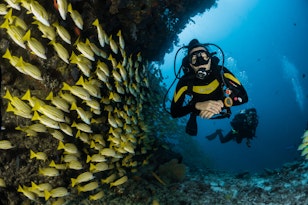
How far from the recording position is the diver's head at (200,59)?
5535 millimetres

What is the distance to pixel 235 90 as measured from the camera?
19.2 ft

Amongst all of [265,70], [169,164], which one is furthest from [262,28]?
[169,164]

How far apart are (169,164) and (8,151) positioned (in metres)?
4.44

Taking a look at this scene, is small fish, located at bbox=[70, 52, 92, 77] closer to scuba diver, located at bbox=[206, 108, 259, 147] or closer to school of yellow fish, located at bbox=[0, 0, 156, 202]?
school of yellow fish, located at bbox=[0, 0, 156, 202]

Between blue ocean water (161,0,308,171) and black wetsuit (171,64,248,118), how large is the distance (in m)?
63.2

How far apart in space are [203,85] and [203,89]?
90 mm

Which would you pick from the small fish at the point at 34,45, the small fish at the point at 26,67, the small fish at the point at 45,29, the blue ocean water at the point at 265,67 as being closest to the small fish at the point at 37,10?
the small fish at the point at 34,45

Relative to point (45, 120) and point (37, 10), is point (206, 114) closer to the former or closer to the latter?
point (45, 120)

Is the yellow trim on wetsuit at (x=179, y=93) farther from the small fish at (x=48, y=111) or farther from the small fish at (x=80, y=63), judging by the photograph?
the small fish at (x=48, y=111)

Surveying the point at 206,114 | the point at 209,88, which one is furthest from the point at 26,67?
the point at 209,88

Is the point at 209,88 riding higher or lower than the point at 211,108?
higher

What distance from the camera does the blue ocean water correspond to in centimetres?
7350

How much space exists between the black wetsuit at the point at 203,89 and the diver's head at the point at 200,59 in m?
0.26

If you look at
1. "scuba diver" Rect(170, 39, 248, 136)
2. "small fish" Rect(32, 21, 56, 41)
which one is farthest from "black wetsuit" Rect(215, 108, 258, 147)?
"small fish" Rect(32, 21, 56, 41)
